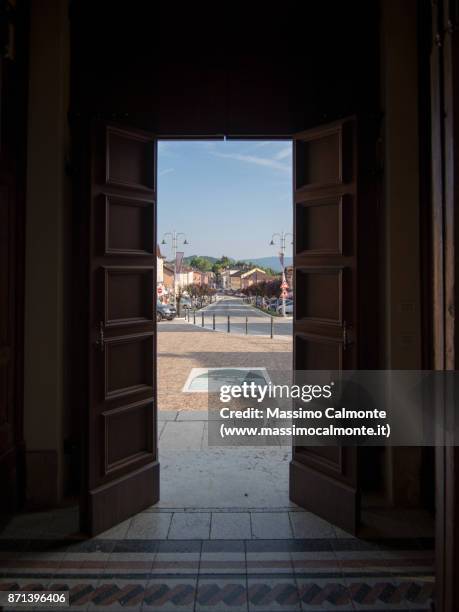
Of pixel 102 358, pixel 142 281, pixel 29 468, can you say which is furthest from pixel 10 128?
pixel 29 468

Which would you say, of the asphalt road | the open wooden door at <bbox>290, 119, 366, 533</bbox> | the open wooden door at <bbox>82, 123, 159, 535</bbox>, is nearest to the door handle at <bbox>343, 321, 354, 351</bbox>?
the open wooden door at <bbox>290, 119, 366, 533</bbox>

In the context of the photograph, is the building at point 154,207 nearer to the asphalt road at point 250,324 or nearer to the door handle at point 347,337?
the door handle at point 347,337

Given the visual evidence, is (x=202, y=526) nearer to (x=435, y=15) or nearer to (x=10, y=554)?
(x=10, y=554)

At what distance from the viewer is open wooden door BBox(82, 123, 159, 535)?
8.87 ft

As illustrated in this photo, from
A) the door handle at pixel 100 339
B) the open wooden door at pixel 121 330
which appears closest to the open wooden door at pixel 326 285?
the open wooden door at pixel 121 330

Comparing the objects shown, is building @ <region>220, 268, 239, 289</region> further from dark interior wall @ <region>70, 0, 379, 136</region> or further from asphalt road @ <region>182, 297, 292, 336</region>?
dark interior wall @ <region>70, 0, 379, 136</region>

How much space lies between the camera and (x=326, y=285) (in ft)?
9.83

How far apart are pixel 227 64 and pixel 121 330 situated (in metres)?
2.00

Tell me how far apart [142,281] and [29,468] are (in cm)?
142

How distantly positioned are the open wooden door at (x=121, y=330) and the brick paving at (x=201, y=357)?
2544 millimetres

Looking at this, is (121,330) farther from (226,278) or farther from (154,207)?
(226,278)

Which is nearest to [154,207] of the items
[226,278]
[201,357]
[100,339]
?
[100,339]

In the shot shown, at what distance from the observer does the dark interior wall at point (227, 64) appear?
3.21 m

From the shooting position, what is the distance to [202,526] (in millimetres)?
2805
